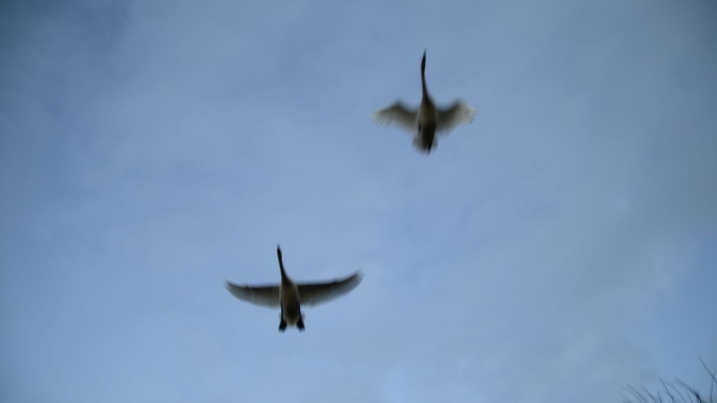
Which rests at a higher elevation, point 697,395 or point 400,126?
point 400,126

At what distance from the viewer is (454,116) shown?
71.0ft

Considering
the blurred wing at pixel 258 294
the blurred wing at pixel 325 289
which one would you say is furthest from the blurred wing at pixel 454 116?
the blurred wing at pixel 258 294

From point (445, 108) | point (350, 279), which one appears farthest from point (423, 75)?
point (350, 279)

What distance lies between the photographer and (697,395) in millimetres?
9977

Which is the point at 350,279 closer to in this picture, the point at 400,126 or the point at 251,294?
the point at 251,294

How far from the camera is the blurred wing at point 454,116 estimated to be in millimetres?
21344

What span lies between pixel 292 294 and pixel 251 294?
1974 mm

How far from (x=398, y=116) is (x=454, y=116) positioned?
2587mm

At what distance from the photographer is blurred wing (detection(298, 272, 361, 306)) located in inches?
810

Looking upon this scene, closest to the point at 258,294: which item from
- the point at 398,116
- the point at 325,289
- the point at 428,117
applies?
the point at 325,289

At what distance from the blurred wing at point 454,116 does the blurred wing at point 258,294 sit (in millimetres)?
10071

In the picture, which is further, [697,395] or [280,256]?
[280,256]

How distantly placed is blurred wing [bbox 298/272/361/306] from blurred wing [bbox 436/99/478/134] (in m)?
7.54

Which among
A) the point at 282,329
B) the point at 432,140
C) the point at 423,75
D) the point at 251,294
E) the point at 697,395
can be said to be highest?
the point at 423,75
